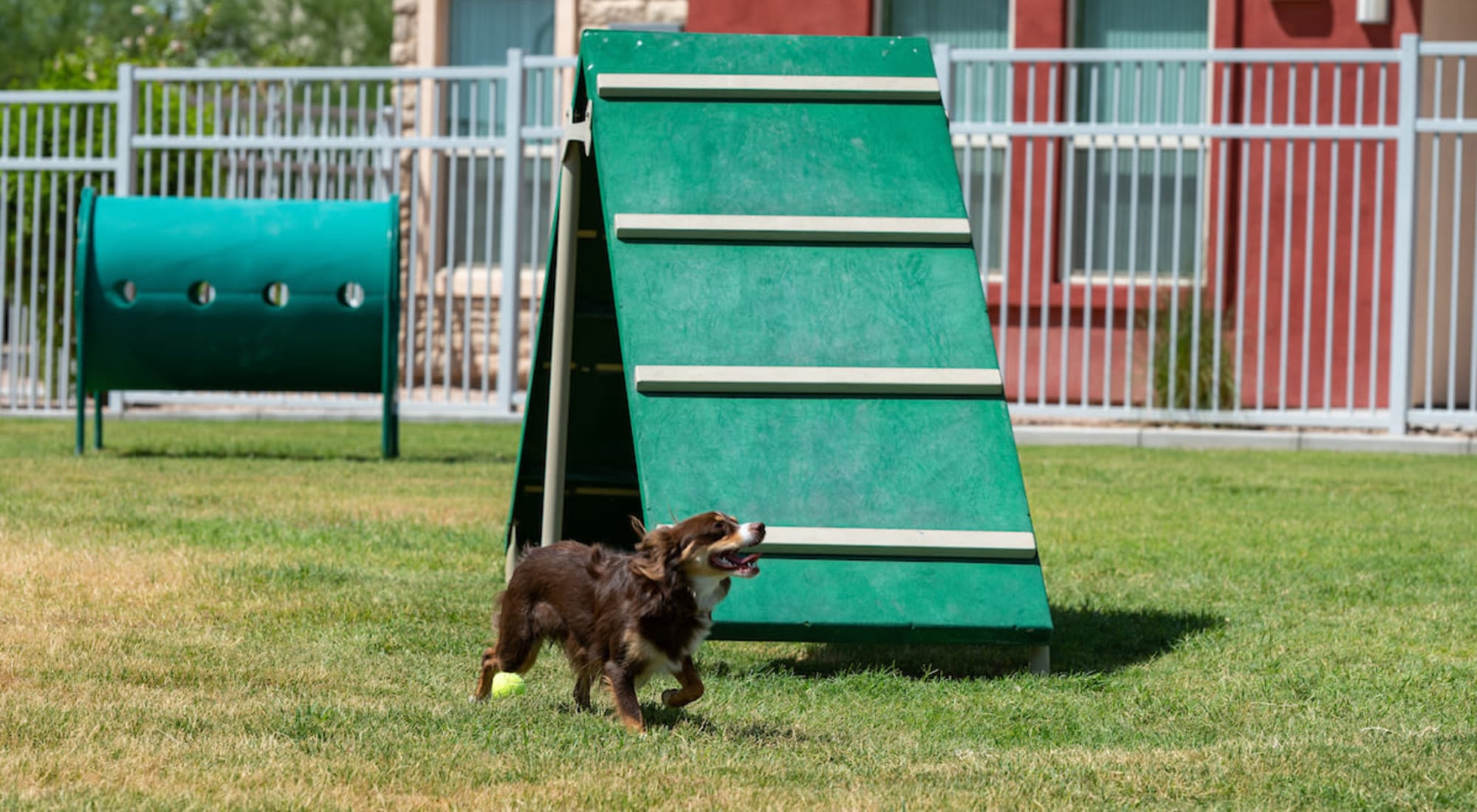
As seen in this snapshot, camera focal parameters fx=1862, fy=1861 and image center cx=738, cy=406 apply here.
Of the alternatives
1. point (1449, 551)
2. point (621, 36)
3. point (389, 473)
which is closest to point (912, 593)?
point (621, 36)

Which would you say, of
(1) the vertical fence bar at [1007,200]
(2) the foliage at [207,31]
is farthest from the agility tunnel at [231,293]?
(2) the foliage at [207,31]

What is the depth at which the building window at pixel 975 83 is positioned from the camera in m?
13.8

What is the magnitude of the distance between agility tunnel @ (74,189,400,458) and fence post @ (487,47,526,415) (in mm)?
2563

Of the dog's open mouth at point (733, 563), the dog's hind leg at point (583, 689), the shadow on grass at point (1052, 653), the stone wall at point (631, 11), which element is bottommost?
the shadow on grass at point (1052, 653)

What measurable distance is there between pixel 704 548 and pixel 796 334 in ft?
4.60

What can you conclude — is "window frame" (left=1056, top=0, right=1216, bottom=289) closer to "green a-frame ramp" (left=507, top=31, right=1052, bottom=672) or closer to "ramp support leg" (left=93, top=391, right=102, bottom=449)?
"ramp support leg" (left=93, top=391, right=102, bottom=449)

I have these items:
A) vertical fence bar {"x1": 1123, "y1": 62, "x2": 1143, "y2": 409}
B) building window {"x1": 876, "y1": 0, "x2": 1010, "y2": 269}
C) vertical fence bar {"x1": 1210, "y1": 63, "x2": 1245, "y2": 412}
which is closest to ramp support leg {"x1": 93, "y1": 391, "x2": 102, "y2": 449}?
building window {"x1": 876, "y1": 0, "x2": 1010, "y2": 269}

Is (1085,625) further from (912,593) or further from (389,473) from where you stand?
(389,473)

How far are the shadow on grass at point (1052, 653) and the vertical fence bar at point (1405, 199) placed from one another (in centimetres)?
728

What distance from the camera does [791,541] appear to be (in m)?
5.32

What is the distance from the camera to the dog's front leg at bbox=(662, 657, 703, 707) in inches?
179

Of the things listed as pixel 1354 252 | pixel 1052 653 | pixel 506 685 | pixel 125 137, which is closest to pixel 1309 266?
pixel 1354 252

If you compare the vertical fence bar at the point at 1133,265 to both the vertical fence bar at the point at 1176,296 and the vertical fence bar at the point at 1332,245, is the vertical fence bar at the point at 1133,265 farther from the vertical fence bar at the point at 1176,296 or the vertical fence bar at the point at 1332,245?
the vertical fence bar at the point at 1332,245

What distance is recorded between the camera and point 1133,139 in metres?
13.9
